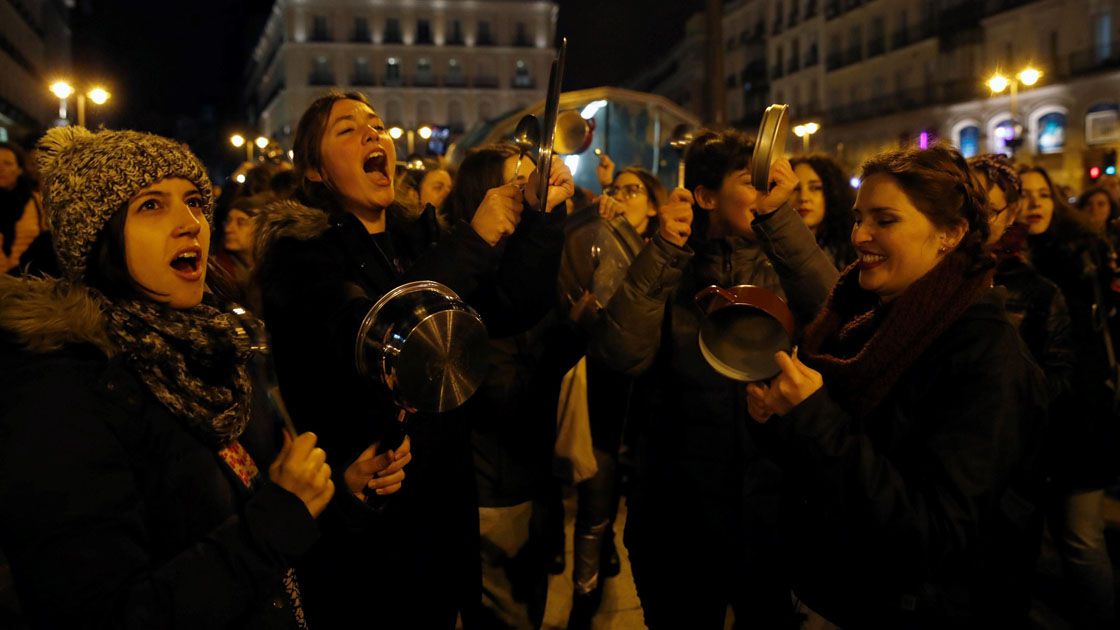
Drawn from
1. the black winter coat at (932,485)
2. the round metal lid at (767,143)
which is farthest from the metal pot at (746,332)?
the round metal lid at (767,143)

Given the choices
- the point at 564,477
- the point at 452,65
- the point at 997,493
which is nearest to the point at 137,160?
the point at 997,493

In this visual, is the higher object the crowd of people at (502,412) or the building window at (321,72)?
the building window at (321,72)

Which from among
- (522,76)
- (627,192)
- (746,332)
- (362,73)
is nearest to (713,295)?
(746,332)

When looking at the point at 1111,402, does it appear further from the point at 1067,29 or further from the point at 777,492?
the point at 1067,29

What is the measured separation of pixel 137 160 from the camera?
1.88m

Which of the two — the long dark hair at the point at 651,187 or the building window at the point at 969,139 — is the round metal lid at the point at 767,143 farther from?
the building window at the point at 969,139

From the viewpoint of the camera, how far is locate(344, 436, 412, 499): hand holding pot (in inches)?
78.4

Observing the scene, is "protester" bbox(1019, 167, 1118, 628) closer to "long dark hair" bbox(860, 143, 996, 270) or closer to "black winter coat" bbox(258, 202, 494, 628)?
"long dark hair" bbox(860, 143, 996, 270)

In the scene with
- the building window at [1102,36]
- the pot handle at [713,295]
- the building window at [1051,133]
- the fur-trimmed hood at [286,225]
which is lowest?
the pot handle at [713,295]

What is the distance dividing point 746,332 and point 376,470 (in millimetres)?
930

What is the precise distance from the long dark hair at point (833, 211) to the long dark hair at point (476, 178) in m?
1.54

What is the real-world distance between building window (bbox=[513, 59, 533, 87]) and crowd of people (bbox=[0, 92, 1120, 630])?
77.8 meters

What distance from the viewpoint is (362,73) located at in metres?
75.3

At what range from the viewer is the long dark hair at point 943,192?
2.27m
